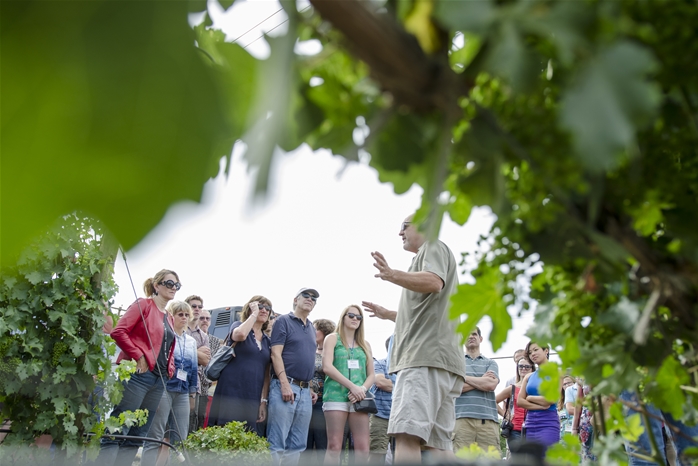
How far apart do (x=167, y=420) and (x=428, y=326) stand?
2.20 m

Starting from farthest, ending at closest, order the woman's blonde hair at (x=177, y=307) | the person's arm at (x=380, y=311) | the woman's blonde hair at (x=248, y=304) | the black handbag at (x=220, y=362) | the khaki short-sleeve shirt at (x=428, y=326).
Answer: the woman's blonde hair at (x=248, y=304), the woman's blonde hair at (x=177, y=307), the black handbag at (x=220, y=362), the person's arm at (x=380, y=311), the khaki short-sleeve shirt at (x=428, y=326)

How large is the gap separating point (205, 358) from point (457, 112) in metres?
4.49

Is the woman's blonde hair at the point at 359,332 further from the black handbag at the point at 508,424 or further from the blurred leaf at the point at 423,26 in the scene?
the blurred leaf at the point at 423,26

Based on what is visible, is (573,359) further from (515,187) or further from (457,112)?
(457,112)

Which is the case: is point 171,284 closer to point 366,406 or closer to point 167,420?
point 167,420

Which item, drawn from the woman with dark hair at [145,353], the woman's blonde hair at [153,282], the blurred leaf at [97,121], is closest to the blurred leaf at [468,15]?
the blurred leaf at [97,121]

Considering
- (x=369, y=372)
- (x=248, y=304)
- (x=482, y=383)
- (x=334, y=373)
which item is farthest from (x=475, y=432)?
(x=248, y=304)

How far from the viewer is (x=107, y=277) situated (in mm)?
3371

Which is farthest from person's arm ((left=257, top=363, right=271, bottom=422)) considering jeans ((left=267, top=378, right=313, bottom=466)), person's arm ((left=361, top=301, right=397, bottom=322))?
person's arm ((left=361, top=301, right=397, bottom=322))

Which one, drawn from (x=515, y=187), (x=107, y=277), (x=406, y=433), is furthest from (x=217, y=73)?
(x=107, y=277)

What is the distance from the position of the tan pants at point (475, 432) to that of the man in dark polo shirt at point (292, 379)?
40.7 inches

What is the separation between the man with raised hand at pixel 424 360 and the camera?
95.8 inches

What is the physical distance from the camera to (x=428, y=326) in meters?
2.57

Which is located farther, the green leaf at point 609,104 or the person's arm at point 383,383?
the person's arm at point 383,383
